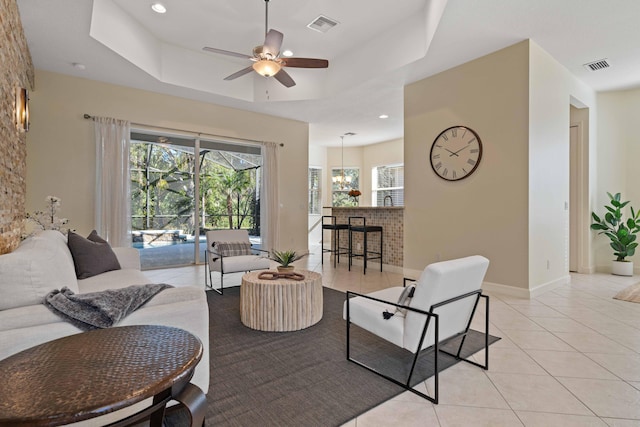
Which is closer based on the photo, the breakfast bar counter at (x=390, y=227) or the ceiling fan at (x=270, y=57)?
the ceiling fan at (x=270, y=57)

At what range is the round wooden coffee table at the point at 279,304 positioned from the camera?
2.81 metres

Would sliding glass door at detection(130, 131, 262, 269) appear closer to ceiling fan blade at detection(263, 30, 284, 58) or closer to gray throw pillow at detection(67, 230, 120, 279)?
gray throw pillow at detection(67, 230, 120, 279)

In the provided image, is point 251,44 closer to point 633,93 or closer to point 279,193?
point 279,193

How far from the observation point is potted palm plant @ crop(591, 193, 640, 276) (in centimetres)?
512

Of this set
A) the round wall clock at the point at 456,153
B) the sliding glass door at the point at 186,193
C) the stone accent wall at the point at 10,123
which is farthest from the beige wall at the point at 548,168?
the stone accent wall at the point at 10,123

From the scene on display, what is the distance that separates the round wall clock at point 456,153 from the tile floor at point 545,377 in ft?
5.93

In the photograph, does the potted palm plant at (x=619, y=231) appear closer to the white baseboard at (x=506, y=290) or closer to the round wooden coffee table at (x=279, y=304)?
the white baseboard at (x=506, y=290)

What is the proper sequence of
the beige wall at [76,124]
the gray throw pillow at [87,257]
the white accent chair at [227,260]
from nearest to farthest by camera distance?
the gray throw pillow at [87,257] → the white accent chair at [227,260] → the beige wall at [76,124]

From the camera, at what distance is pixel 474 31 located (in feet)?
12.0

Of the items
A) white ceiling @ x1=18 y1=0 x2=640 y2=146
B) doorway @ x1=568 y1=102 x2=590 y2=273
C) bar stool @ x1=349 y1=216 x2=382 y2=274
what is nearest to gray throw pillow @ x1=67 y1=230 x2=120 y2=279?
white ceiling @ x1=18 y1=0 x2=640 y2=146

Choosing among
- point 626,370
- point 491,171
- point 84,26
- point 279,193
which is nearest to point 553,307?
point 626,370

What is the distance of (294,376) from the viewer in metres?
2.10

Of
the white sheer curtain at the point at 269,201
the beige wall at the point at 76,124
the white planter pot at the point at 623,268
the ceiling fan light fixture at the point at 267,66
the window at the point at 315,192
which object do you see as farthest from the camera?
the window at the point at 315,192

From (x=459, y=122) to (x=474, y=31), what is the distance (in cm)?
118
